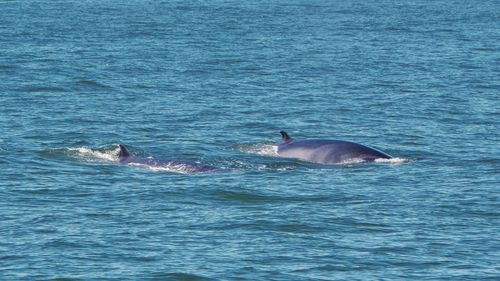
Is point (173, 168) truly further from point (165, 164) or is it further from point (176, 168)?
point (165, 164)

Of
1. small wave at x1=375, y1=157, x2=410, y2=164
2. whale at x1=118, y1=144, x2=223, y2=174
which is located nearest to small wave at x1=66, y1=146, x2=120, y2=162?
whale at x1=118, y1=144, x2=223, y2=174

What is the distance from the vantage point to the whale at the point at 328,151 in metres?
38.2

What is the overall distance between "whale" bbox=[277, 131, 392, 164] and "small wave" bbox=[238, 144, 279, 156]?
27cm

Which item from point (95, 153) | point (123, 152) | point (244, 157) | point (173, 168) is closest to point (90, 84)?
point (95, 153)

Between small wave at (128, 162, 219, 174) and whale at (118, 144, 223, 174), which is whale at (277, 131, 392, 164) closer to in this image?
whale at (118, 144, 223, 174)

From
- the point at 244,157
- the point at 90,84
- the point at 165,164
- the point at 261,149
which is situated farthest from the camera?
the point at 90,84

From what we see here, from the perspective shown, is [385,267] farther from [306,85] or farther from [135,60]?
[135,60]

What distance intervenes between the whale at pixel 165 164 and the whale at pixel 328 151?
3.10m

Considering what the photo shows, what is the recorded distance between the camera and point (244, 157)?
39.4m

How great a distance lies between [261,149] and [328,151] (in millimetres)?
2721

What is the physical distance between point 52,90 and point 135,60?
13.4 meters

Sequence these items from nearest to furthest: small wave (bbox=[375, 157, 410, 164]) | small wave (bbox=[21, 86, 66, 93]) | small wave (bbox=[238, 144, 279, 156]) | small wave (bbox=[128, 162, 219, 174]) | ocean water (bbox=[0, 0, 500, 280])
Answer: ocean water (bbox=[0, 0, 500, 280]) → small wave (bbox=[128, 162, 219, 174]) → small wave (bbox=[375, 157, 410, 164]) → small wave (bbox=[238, 144, 279, 156]) → small wave (bbox=[21, 86, 66, 93])

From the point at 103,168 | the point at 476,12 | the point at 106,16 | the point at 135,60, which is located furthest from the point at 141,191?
the point at 476,12

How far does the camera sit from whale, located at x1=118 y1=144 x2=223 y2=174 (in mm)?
36812
